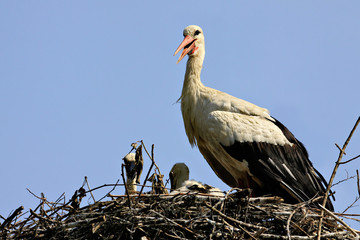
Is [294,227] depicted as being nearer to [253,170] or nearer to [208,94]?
[253,170]

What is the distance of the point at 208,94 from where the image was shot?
7.23 meters

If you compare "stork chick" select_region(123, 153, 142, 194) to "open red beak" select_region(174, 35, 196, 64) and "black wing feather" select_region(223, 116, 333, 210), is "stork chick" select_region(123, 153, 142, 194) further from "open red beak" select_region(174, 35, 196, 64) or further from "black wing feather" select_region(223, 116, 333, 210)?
"open red beak" select_region(174, 35, 196, 64)

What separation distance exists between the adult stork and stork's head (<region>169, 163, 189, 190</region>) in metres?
0.35

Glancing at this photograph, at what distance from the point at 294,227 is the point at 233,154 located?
157cm

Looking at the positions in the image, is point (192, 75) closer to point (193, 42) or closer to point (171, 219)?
point (193, 42)

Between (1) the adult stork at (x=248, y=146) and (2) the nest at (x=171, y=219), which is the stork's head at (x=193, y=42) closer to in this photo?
(1) the adult stork at (x=248, y=146)

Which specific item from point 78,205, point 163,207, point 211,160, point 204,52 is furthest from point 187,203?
point 204,52

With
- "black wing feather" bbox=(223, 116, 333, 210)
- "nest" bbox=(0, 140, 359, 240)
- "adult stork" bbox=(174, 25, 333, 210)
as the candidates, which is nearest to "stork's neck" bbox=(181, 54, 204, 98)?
"adult stork" bbox=(174, 25, 333, 210)

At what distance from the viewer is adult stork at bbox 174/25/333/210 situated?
21.7ft

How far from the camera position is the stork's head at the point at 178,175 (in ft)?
22.9

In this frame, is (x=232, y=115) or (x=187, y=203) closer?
(x=187, y=203)

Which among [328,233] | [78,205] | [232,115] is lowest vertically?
[328,233]

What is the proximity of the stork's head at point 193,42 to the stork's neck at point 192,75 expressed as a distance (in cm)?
7

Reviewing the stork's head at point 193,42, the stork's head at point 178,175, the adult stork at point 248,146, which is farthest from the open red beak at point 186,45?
the stork's head at point 178,175
